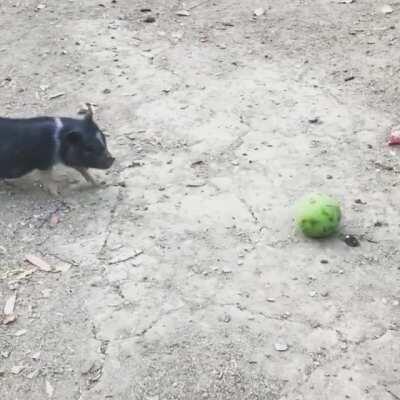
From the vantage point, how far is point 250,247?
4.07m

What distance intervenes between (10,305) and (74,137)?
119cm

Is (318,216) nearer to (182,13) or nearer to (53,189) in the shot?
(53,189)

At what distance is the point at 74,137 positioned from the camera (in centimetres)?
450

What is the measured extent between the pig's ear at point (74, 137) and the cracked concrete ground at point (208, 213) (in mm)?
310

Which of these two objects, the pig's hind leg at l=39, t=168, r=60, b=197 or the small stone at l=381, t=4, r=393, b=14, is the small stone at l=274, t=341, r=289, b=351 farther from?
the small stone at l=381, t=4, r=393, b=14

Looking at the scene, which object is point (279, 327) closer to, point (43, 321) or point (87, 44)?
point (43, 321)

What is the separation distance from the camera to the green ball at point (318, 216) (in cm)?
399

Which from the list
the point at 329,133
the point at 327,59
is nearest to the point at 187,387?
the point at 329,133

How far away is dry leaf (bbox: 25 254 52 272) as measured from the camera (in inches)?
155

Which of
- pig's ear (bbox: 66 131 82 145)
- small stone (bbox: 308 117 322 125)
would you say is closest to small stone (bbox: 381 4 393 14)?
small stone (bbox: 308 117 322 125)

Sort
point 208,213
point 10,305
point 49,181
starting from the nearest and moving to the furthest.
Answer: point 10,305, point 208,213, point 49,181

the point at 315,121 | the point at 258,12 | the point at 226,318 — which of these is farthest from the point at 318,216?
the point at 258,12

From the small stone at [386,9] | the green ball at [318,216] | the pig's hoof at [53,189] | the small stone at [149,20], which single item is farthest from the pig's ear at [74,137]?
the small stone at [386,9]

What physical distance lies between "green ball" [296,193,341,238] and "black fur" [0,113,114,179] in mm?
1244
